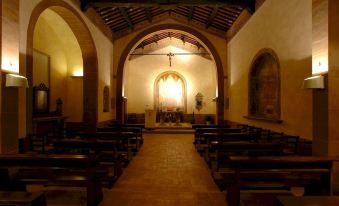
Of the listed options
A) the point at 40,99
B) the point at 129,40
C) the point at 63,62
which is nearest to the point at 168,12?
the point at 129,40

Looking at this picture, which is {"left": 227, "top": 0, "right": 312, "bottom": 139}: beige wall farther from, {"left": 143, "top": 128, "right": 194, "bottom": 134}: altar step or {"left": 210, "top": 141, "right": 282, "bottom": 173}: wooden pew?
{"left": 143, "top": 128, "right": 194, "bottom": 134}: altar step

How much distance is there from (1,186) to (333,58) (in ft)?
16.0

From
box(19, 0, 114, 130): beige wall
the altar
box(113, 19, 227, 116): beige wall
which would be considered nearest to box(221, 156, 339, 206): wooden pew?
box(19, 0, 114, 130): beige wall

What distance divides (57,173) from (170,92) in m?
14.0

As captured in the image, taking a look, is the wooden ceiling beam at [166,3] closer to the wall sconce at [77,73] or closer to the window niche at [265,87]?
the window niche at [265,87]

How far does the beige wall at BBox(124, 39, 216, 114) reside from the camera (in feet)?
56.5

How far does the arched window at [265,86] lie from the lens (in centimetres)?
712

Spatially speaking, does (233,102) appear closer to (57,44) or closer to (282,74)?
(282,74)

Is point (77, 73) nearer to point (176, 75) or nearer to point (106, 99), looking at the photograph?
point (106, 99)

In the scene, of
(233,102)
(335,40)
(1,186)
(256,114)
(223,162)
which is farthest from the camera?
(233,102)

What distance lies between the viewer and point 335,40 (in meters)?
4.16

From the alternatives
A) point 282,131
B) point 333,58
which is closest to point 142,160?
point 282,131

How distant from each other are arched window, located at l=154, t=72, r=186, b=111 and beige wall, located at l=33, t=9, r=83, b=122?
748 centimetres

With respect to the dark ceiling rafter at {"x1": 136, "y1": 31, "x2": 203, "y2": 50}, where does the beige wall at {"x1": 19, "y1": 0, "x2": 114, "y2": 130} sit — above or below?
below
